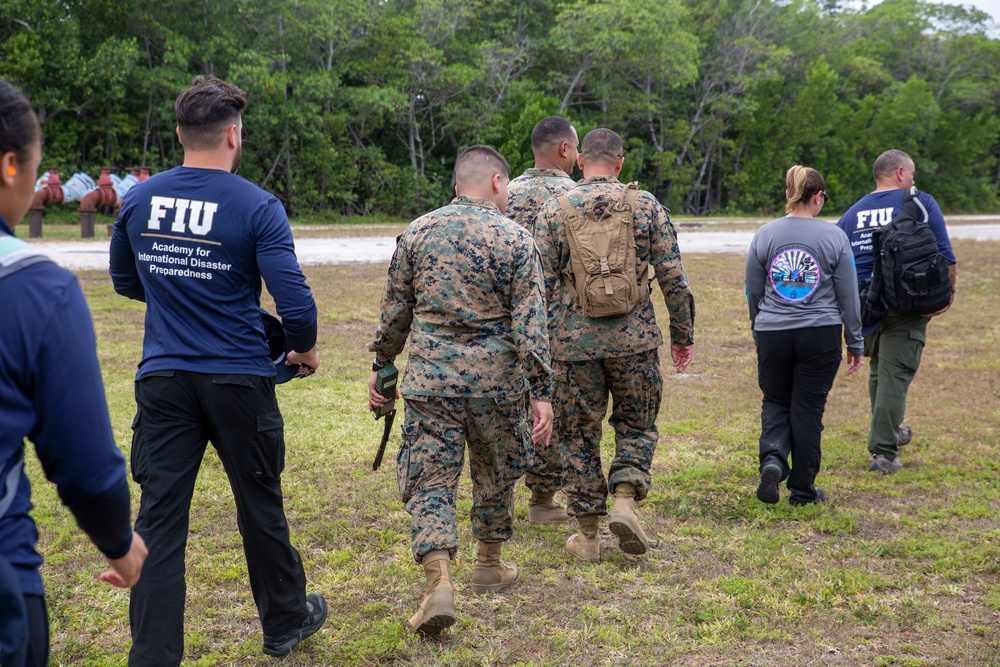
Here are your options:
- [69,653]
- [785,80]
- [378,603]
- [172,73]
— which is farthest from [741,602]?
[785,80]

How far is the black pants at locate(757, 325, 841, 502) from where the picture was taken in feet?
Result: 16.4

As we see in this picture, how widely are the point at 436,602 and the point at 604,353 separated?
62.6 inches

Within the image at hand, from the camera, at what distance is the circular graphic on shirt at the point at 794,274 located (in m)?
4.99

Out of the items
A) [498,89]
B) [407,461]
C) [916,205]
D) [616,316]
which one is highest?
[498,89]

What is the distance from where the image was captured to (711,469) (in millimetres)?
5918

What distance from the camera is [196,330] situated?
310 centimetres

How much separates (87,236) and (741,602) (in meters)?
17.7

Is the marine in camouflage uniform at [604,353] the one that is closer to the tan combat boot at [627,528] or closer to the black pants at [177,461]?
the tan combat boot at [627,528]

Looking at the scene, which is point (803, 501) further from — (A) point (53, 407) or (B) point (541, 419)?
(A) point (53, 407)

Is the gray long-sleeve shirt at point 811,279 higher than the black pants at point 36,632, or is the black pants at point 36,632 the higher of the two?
the gray long-sleeve shirt at point 811,279

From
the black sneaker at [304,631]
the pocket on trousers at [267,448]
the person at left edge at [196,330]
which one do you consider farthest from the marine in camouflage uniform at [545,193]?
the person at left edge at [196,330]

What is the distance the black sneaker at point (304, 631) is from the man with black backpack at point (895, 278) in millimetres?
3999

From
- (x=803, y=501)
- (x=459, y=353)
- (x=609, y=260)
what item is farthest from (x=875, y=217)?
(x=459, y=353)

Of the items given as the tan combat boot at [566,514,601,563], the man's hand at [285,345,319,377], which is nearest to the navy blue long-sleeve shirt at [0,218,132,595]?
the man's hand at [285,345,319,377]
